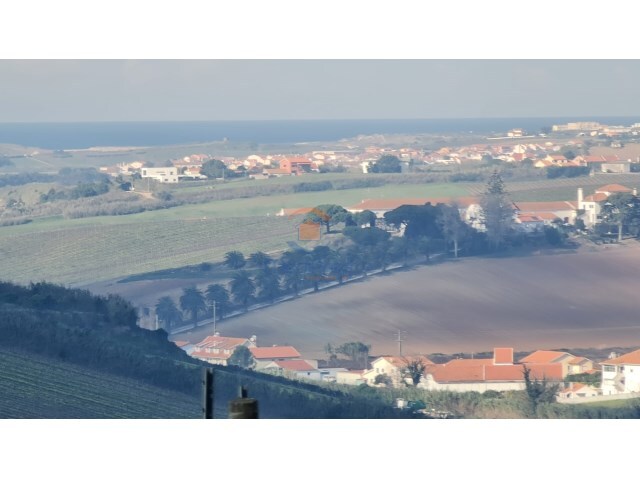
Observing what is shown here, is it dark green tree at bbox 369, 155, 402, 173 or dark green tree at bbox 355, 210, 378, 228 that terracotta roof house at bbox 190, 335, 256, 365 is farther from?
dark green tree at bbox 369, 155, 402, 173

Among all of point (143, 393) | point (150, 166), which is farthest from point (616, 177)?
point (143, 393)

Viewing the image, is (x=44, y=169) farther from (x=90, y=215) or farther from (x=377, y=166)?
(x=377, y=166)

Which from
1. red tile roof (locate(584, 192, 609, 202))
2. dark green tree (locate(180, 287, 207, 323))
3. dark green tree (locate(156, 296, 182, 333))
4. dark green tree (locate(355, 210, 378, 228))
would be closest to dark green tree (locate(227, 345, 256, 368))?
dark green tree (locate(180, 287, 207, 323))

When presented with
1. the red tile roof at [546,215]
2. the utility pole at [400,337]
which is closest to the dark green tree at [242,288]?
the utility pole at [400,337]

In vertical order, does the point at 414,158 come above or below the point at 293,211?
above

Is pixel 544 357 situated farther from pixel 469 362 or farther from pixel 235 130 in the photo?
pixel 235 130

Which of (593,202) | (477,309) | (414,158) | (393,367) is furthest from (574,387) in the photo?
(414,158)
